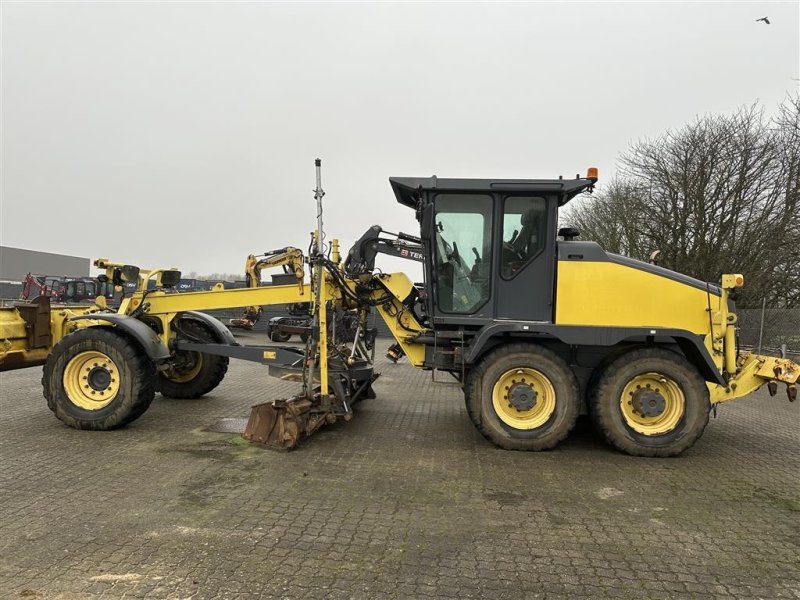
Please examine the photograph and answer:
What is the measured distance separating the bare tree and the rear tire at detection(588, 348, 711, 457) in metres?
12.2

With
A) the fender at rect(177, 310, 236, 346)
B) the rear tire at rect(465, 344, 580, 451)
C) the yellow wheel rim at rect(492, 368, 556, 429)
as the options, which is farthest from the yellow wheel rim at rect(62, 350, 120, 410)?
the yellow wheel rim at rect(492, 368, 556, 429)

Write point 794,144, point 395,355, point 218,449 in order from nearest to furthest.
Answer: point 218,449, point 395,355, point 794,144

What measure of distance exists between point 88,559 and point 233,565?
0.89 m

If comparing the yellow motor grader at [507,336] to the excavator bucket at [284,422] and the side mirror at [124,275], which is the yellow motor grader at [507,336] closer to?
the excavator bucket at [284,422]

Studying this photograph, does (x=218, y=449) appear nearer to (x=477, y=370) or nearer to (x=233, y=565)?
(x=233, y=565)

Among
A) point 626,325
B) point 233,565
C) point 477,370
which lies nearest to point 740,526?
point 626,325

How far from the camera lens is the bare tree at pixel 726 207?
14781 millimetres

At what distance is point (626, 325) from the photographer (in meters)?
5.48

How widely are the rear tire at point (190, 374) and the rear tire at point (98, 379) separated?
1.70 meters

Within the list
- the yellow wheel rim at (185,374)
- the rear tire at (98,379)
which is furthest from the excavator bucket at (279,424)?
the yellow wheel rim at (185,374)

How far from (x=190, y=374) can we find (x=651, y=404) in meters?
6.40

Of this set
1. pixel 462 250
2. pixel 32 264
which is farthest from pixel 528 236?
pixel 32 264

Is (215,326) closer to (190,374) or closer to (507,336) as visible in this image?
(190,374)

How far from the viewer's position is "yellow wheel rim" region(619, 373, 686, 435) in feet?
17.9
